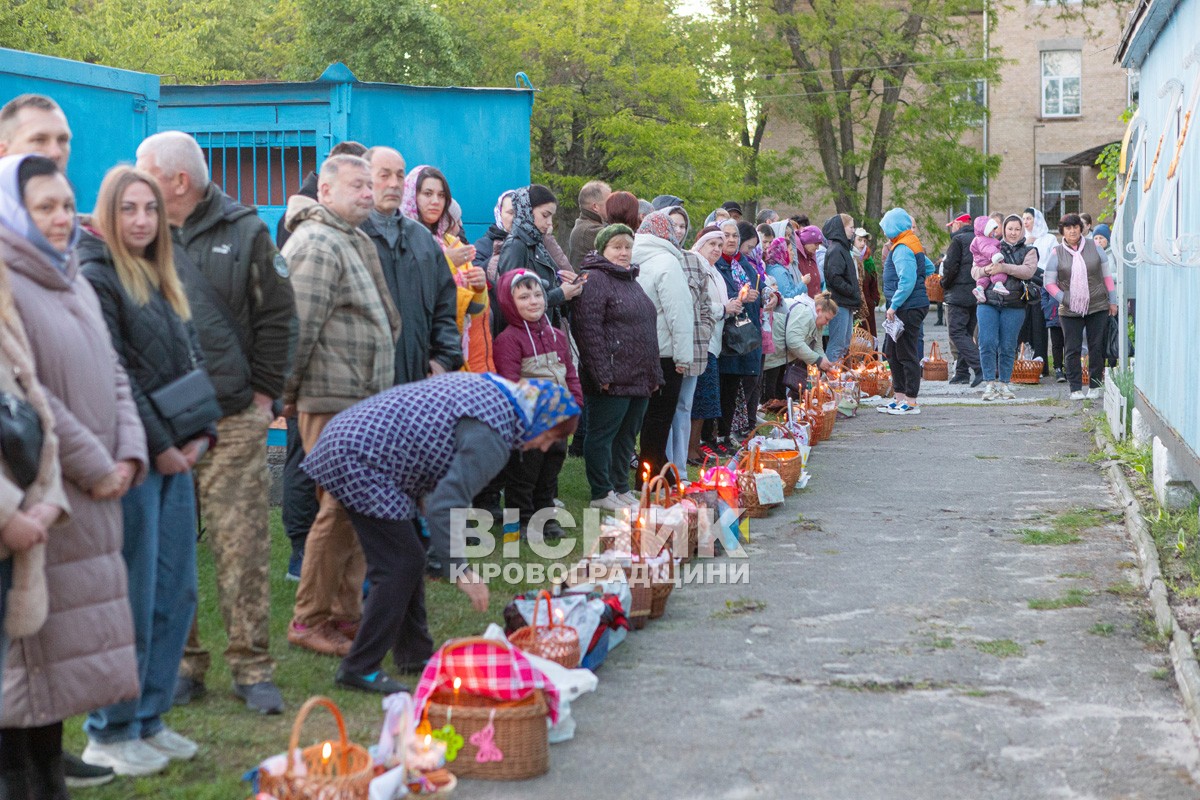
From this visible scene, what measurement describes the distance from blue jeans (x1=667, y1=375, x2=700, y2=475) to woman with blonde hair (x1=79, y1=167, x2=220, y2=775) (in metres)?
5.65

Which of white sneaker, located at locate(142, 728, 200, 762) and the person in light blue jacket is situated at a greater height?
the person in light blue jacket

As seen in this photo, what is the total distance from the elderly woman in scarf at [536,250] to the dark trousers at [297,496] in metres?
2.08

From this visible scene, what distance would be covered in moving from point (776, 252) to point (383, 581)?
9.16m

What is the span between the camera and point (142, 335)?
15.3ft

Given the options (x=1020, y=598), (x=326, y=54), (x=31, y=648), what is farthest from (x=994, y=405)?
(x=326, y=54)

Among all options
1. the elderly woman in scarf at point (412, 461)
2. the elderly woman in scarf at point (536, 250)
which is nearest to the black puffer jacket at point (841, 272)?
the elderly woman in scarf at point (536, 250)

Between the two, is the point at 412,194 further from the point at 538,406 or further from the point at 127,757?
the point at 127,757

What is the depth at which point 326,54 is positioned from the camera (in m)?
37.6

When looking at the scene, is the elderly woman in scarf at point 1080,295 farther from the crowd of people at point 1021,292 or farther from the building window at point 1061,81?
the building window at point 1061,81

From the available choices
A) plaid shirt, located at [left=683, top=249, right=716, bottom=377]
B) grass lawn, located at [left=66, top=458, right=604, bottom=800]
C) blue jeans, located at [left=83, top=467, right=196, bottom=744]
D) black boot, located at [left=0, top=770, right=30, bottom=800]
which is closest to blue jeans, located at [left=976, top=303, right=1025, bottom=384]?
plaid shirt, located at [left=683, top=249, right=716, bottom=377]

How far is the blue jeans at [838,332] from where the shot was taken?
1630 centimetres

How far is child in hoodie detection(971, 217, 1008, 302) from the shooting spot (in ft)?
54.0

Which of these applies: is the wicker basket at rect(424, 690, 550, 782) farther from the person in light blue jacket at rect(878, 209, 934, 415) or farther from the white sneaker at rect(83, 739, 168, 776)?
the person in light blue jacket at rect(878, 209, 934, 415)

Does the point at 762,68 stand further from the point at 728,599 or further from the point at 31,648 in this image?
the point at 31,648
